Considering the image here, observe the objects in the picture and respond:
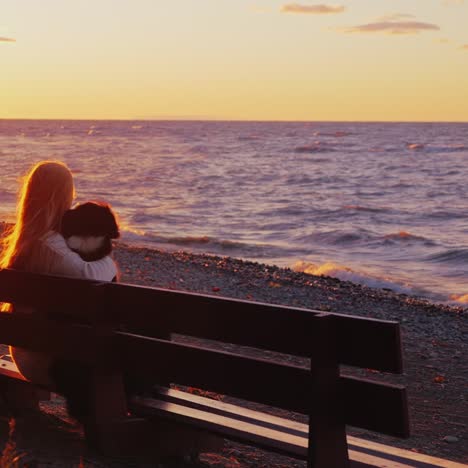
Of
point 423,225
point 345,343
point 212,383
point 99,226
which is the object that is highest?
point 99,226

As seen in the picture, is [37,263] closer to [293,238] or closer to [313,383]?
[313,383]

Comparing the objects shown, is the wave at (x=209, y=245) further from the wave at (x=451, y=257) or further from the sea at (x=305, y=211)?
the wave at (x=451, y=257)

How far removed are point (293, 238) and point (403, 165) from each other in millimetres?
39686

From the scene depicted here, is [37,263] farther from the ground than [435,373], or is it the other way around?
[37,263]

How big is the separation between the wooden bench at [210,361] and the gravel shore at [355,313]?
31 centimetres

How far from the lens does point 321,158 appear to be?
74.1 meters

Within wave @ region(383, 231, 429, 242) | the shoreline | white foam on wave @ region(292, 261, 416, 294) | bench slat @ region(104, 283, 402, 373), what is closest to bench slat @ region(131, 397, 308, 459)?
bench slat @ region(104, 283, 402, 373)

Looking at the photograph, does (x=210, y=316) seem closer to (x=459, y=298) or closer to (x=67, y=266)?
(x=67, y=266)

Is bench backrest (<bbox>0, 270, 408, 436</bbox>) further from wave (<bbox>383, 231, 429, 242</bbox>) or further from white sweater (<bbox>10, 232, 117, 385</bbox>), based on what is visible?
wave (<bbox>383, 231, 429, 242</bbox>)

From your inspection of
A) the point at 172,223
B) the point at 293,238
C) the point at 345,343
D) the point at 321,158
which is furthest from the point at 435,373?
the point at 321,158

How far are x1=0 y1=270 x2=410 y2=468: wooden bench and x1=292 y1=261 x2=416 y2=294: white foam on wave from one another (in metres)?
12.3

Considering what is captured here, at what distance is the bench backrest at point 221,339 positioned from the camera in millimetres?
3441

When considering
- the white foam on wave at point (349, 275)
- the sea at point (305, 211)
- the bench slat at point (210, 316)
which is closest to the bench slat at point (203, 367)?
the bench slat at point (210, 316)

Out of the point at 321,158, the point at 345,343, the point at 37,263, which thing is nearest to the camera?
the point at 345,343
